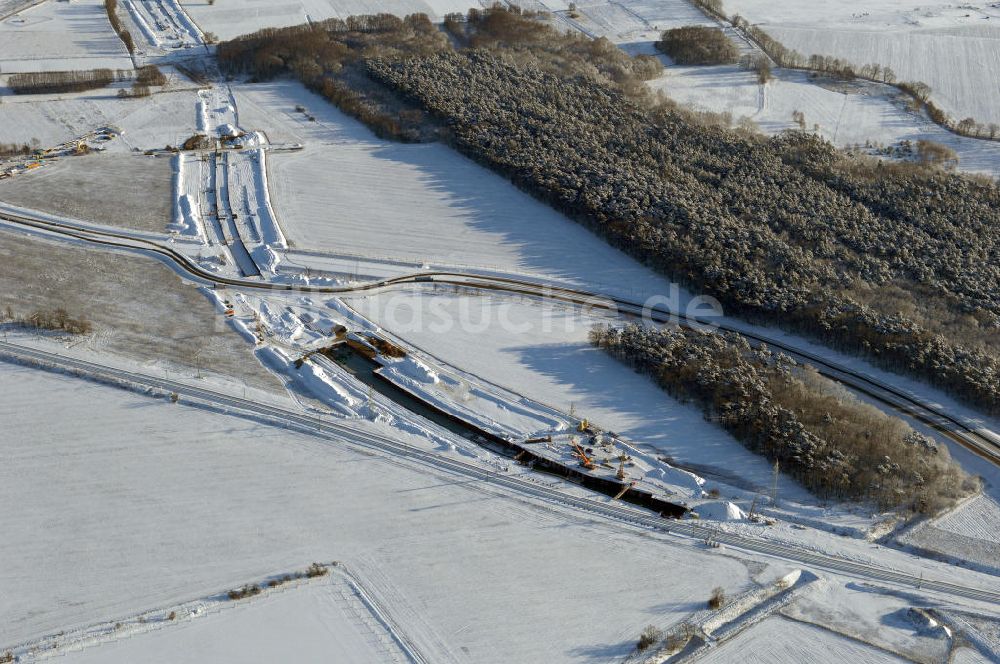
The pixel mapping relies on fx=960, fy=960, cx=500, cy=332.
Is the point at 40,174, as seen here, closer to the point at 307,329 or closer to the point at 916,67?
the point at 307,329

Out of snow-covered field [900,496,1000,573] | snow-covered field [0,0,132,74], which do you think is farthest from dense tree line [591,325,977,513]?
snow-covered field [0,0,132,74]

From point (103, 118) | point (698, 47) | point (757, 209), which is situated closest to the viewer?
point (757, 209)

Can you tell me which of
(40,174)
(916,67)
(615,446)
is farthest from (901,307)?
(40,174)

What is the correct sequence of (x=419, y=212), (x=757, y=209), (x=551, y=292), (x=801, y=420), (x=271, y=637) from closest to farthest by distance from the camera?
1. (x=271, y=637)
2. (x=801, y=420)
3. (x=551, y=292)
4. (x=757, y=209)
5. (x=419, y=212)

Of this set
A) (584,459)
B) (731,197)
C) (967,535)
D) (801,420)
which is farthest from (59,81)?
(967,535)

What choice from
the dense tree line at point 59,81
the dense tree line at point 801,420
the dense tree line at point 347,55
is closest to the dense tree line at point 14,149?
the dense tree line at point 59,81

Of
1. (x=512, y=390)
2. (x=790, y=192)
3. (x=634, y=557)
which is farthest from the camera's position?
(x=790, y=192)

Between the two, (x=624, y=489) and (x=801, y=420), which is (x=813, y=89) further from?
(x=624, y=489)
